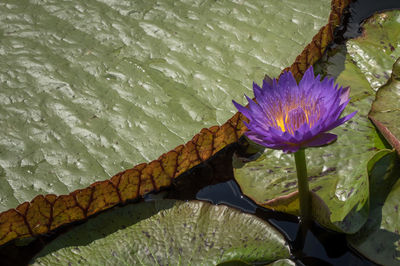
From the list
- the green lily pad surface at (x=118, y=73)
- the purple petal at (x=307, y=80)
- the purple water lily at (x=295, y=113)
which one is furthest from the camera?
the green lily pad surface at (x=118, y=73)

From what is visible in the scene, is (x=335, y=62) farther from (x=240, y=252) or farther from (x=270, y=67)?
(x=240, y=252)

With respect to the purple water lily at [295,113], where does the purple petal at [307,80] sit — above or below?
above

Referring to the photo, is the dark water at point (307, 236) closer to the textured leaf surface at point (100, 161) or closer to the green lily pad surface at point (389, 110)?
the textured leaf surface at point (100, 161)

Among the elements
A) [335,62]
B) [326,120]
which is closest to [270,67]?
[335,62]

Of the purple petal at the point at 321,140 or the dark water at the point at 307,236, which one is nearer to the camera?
the purple petal at the point at 321,140

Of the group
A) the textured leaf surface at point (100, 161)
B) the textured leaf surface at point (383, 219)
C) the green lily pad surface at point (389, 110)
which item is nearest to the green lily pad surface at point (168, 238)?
the textured leaf surface at point (100, 161)

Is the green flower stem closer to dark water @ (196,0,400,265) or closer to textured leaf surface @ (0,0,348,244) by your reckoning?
dark water @ (196,0,400,265)

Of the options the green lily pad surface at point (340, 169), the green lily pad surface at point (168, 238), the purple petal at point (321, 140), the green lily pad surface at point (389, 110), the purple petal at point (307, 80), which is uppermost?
the purple petal at point (307, 80)
